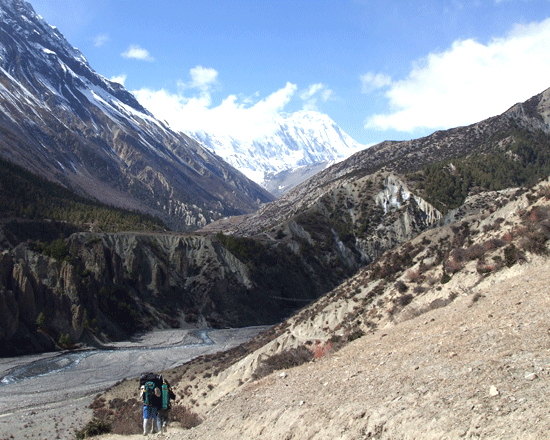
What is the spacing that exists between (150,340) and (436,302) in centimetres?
4098

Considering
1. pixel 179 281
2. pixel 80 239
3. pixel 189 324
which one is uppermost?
pixel 80 239

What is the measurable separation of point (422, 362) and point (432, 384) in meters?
1.59

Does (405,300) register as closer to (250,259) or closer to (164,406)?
(164,406)

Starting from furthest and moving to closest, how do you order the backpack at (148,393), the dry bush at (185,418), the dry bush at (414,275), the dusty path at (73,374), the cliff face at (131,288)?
the cliff face at (131,288)
the dusty path at (73,374)
the dry bush at (414,275)
the dry bush at (185,418)
the backpack at (148,393)

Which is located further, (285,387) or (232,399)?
(232,399)

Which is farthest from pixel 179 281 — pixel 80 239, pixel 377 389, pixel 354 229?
pixel 377 389

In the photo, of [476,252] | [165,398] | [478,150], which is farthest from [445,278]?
[478,150]

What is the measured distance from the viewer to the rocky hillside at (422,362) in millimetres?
8211

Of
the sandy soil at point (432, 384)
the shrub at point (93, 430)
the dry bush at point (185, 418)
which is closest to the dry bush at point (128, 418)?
the shrub at point (93, 430)

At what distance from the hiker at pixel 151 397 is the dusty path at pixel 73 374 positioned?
7.11 metres

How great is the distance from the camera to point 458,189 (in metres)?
83.4

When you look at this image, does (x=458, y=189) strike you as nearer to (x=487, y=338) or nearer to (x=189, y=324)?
(x=189, y=324)

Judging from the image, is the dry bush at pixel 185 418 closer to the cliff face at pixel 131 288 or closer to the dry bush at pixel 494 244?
the dry bush at pixel 494 244

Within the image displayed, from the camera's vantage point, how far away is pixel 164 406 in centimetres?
1445
